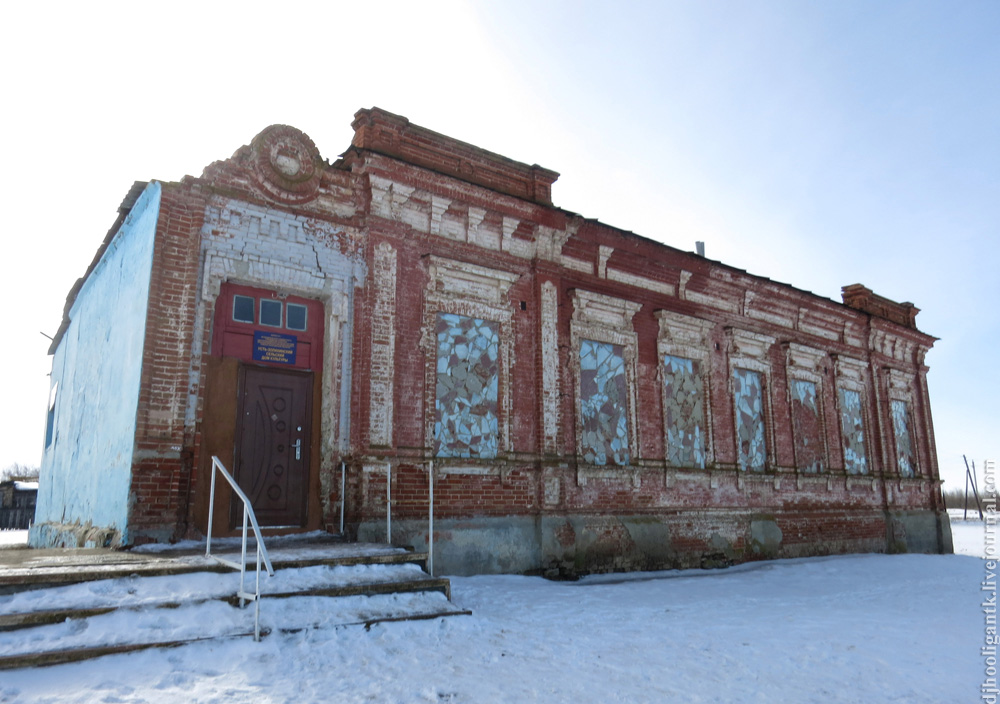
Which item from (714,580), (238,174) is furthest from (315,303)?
(714,580)

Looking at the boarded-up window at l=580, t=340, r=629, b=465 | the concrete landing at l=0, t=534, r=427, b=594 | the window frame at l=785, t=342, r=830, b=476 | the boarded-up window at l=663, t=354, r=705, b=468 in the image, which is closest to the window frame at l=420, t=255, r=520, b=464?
the boarded-up window at l=580, t=340, r=629, b=465

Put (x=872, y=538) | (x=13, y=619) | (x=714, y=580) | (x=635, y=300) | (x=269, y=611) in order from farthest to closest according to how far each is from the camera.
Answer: (x=872, y=538) < (x=635, y=300) < (x=714, y=580) < (x=269, y=611) < (x=13, y=619)

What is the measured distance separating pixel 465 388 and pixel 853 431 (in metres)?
10.9

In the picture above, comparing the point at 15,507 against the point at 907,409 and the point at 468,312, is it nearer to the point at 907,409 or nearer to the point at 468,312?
the point at 468,312

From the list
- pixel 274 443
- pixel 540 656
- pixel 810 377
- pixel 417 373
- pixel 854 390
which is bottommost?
pixel 540 656

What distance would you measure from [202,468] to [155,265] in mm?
2240

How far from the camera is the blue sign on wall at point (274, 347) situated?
799cm

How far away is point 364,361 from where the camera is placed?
855cm

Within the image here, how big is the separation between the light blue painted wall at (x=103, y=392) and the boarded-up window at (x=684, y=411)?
8.23m

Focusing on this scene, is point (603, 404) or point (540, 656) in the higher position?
point (603, 404)

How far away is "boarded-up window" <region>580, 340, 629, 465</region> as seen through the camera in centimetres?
1069

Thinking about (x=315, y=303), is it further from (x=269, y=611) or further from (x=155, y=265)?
(x=269, y=611)

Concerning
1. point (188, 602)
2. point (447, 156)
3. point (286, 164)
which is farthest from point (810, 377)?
point (188, 602)

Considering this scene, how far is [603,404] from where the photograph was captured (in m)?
11.0
